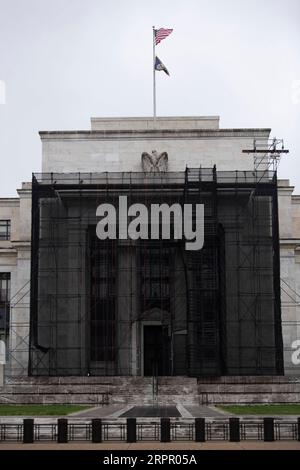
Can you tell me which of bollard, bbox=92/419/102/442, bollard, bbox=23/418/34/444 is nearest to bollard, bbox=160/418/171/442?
bollard, bbox=92/419/102/442

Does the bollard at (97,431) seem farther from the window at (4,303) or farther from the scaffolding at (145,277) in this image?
the window at (4,303)

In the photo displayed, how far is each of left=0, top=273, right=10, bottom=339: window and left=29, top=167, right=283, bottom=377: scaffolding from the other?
251 inches

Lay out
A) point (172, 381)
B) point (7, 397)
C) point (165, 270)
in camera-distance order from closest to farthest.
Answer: point (7, 397)
point (172, 381)
point (165, 270)

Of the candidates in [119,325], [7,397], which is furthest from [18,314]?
[7,397]

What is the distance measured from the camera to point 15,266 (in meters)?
59.5

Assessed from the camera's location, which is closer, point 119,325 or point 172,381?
point 172,381

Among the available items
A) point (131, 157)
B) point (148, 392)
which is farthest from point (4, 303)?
point (148, 392)

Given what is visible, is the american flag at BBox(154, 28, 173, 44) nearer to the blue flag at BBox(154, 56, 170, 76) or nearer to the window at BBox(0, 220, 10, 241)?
the blue flag at BBox(154, 56, 170, 76)

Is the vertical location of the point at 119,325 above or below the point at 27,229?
below

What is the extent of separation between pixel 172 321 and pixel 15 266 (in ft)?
42.2

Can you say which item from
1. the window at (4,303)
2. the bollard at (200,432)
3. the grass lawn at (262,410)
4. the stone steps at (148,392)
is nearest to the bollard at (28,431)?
the bollard at (200,432)

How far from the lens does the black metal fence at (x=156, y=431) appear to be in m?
23.7

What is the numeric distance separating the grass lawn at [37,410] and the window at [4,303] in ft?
63.2

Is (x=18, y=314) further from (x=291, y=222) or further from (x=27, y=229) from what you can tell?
(x=291, y=222)
